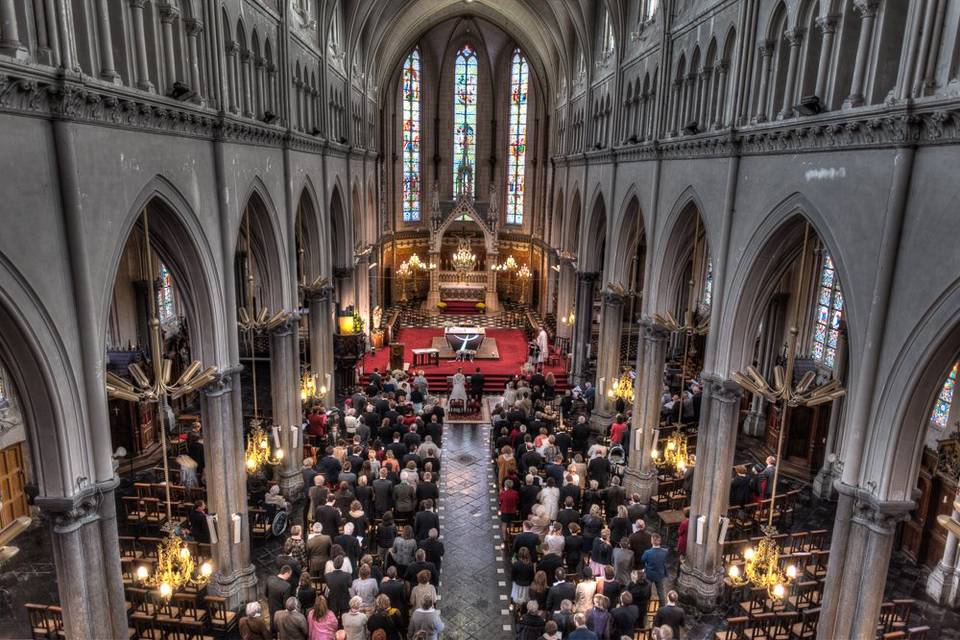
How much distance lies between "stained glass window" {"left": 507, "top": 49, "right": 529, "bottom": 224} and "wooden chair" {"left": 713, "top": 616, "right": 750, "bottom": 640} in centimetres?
3286

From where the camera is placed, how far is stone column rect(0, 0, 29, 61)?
661cm

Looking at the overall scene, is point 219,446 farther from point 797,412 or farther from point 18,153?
point 797,412

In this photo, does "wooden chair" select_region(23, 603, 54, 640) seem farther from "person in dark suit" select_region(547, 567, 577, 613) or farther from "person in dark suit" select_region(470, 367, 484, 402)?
"person in dark suit" select_region(470, 367, 484, 402)

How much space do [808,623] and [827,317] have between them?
10725 mm

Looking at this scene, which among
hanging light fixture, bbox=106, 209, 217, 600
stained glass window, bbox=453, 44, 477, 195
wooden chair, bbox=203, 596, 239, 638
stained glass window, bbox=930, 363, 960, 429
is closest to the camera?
hanging light fixture, bbox=106, 209, 217, 600

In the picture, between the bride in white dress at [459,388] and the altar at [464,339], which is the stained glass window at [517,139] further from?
the bride in white dress at [459,388]

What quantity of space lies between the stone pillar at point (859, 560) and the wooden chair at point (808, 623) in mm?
1283

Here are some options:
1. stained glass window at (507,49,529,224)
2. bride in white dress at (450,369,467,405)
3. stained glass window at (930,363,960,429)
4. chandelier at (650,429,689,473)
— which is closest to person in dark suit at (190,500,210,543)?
chandelier at (650,429,689,473)

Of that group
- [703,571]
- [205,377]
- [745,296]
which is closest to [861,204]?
[745,296]

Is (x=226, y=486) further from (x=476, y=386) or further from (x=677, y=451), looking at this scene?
(x=476, y=386)

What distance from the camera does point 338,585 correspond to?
1061cm

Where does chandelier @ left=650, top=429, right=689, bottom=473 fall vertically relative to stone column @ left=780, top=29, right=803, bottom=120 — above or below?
below

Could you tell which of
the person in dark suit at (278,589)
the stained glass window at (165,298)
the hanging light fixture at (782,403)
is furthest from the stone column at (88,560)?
the stained glass window at (165,298)

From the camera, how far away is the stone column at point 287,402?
52.6ft
